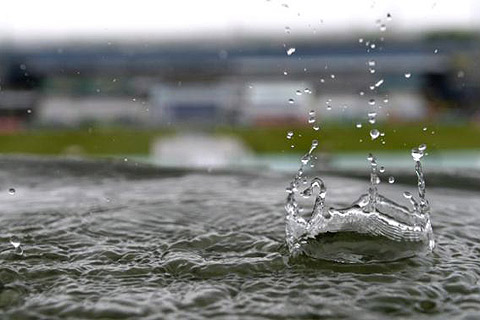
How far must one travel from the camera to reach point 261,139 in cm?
1568

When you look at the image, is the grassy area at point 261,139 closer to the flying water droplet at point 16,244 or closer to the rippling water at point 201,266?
the rippling water at point 201,266

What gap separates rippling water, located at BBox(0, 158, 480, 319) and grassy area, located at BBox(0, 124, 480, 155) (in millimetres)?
10587

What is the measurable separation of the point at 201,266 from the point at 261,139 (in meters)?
14.3

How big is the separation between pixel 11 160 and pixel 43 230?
1.54 m

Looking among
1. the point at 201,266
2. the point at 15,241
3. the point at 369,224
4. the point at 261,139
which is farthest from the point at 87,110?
the point at 201,266

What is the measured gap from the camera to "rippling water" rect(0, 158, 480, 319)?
1170mm

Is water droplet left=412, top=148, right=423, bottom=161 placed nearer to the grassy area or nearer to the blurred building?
the grassy area

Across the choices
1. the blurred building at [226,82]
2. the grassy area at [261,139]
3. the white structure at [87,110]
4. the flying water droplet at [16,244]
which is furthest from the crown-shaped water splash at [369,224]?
the white structure at [87,110]

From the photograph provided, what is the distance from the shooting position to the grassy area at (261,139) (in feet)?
44.6

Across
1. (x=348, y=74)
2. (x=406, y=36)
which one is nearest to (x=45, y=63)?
(x=348, y=74)

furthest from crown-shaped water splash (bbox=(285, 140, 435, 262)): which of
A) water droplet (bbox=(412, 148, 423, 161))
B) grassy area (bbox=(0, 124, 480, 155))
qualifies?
grassy area (bbox=(0, 124, 480, 155))

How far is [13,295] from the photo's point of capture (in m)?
1.25

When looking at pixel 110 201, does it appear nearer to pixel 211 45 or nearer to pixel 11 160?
pixel 11 160

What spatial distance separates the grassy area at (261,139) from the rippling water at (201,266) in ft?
34.7
